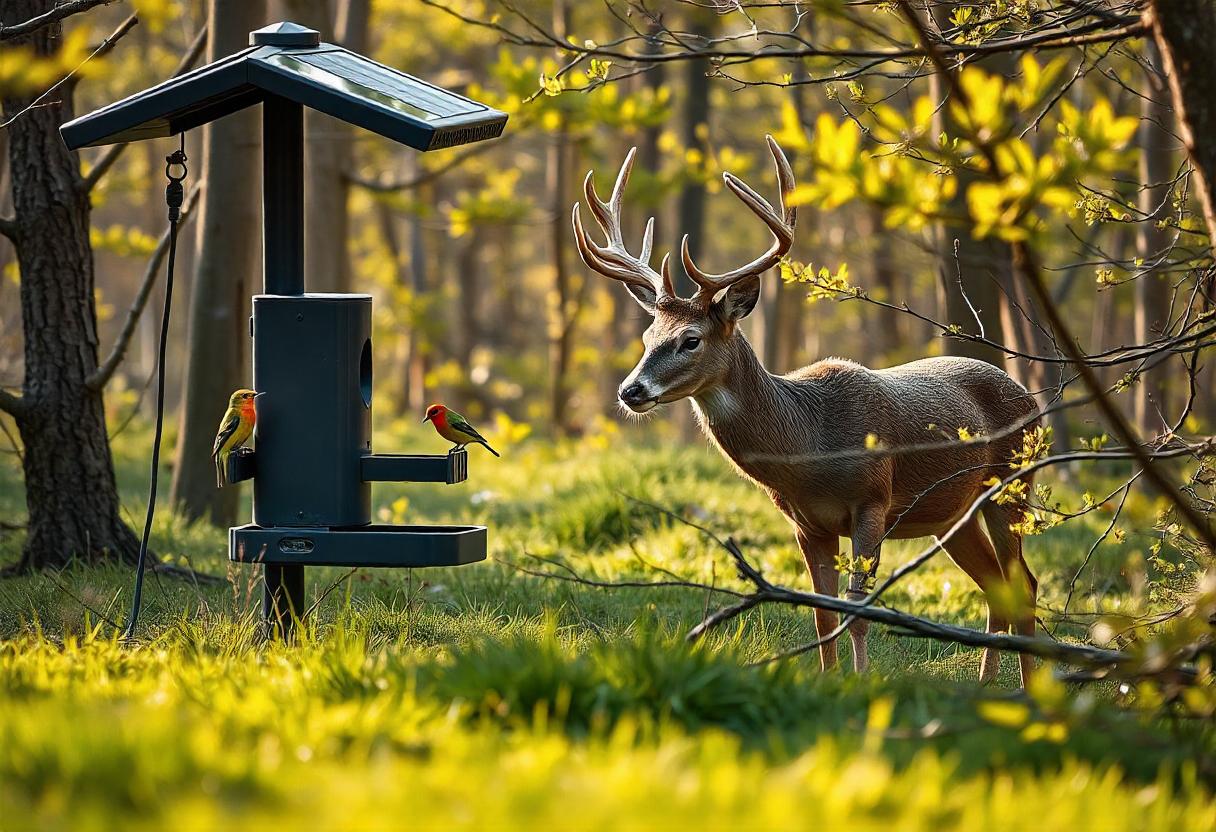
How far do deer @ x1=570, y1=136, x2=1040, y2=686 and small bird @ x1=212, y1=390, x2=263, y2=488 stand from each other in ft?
5.24

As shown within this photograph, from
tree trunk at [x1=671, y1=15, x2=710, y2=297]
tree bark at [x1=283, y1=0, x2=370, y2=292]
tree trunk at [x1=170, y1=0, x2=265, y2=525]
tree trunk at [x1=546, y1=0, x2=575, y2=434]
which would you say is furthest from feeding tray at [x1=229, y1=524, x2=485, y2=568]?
tree trunk at [x1=546, y1=0, x2=575, y2=434]

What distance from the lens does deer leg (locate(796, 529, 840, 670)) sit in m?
6.08

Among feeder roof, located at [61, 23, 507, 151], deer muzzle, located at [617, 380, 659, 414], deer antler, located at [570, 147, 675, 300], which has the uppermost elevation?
feeder roof, located at [61, 23, 507, 151]

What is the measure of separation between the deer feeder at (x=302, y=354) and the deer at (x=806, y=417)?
3.84 ft

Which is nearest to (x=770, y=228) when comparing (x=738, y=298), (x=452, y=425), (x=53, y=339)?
(x=738, y=298)

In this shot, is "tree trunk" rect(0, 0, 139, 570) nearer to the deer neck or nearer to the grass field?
the grass field

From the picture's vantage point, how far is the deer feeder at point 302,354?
5156mm

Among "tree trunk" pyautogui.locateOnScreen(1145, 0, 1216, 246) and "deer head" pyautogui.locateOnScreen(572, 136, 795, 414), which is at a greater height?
"tree trunk" pyautogui.locateOnScreen(1145, 0, 1216, 246)

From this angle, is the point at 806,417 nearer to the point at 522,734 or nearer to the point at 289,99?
the point at 289,99

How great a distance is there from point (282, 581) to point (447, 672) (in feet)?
5.12

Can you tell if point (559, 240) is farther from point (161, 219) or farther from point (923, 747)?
point (923, 747)

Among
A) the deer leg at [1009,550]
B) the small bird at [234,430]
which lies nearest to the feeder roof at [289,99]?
the small bird at [234,430]

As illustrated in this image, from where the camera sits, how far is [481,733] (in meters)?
3.73

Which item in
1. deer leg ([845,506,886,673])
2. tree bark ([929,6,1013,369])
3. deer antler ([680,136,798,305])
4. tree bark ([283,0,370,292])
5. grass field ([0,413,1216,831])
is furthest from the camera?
tree bark ([283,0,370,292])
